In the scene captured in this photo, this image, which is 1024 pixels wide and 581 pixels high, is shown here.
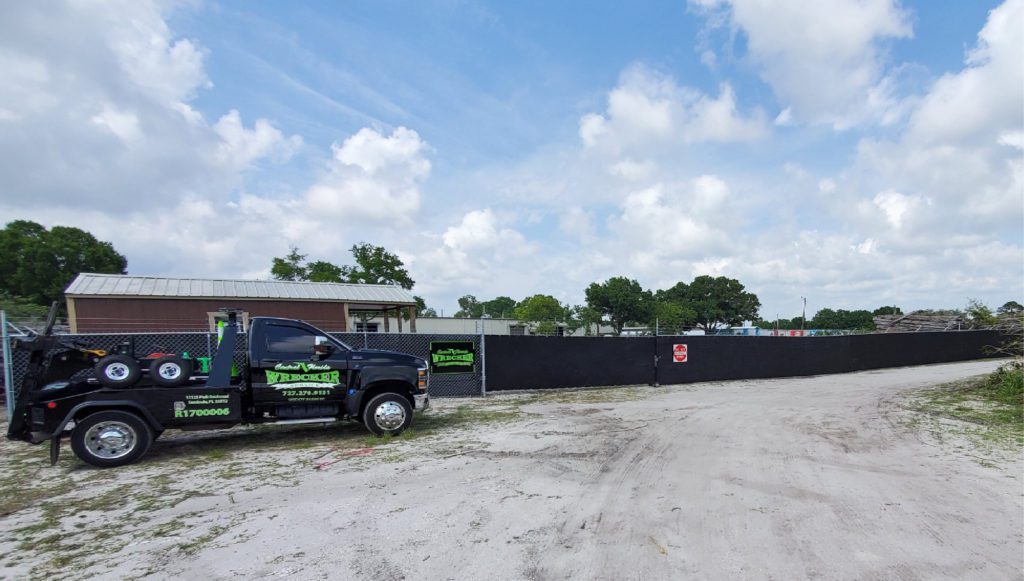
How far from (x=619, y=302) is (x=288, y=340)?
65.3 m

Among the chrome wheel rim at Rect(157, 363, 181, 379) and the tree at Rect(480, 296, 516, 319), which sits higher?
the tree at Rect(480, 296, 516, 319)

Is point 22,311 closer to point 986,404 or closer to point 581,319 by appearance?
point 986,404

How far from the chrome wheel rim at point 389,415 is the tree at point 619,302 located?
63255 millimetres

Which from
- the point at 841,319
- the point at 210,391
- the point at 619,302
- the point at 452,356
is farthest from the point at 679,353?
the point at 841,319

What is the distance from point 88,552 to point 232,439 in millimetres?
4235

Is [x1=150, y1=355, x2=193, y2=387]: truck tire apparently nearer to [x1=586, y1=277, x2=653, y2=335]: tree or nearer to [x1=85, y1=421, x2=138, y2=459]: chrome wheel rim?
[x1=85, y1=421, x2=138, y2=459]: chrome wheel rim

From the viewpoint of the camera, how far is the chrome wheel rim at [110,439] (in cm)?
626

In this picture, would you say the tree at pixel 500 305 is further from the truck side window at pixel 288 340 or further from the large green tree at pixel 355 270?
the truck side window at pixel 288 340

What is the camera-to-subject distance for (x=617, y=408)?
440 inches

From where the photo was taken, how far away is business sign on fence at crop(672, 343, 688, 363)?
16266 millimetres

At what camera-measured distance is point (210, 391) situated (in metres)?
6.80

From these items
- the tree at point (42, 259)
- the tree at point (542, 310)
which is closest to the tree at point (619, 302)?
the tree at point (542, 310)

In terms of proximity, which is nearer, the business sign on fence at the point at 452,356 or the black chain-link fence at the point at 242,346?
the black chain-link fence at the point at 242,346

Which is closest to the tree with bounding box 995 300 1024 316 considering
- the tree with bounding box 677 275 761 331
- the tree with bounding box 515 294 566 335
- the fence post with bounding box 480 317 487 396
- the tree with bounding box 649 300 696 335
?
the fence post with bounding box 480 317 487 396
